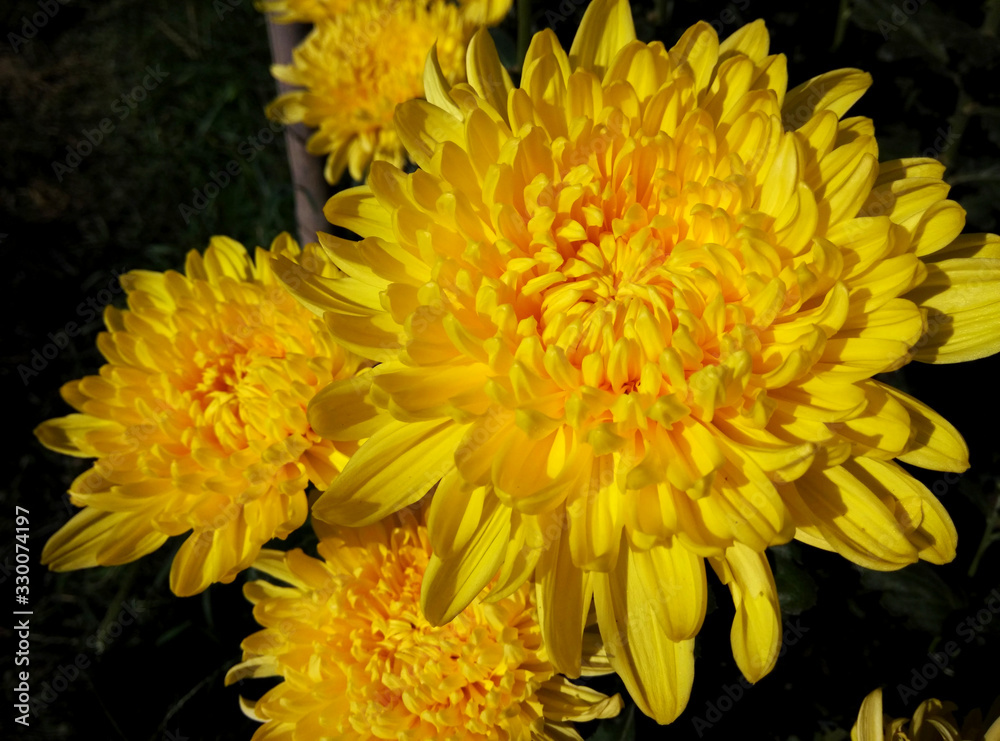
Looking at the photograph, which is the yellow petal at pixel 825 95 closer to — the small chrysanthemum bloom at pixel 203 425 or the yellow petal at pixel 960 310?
the yellow petal at pixel 960 310

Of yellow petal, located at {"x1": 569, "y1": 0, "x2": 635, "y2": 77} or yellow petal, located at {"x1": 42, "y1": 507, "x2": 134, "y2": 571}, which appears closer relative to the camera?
yellow petal, located at {"x1": 569, "y1": 0, "x2": 635, "y2": 77}

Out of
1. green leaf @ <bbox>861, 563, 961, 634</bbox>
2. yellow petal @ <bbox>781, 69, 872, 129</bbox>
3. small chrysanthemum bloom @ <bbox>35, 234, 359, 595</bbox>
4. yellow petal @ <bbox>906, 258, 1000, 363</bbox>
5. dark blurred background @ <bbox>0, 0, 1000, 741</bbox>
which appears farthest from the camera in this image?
dark blurred background @ <bbox>0, 0, 1000, 741</bbox>

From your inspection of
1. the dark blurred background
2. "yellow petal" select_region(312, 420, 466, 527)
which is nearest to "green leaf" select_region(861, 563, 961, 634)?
the dark blurred background

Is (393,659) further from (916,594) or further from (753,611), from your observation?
(916,594)

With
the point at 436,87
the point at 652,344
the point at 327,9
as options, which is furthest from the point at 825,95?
the point at 327,9

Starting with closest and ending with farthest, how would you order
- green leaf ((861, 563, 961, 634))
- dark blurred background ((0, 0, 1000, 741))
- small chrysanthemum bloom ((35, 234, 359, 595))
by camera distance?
small chrysanthemum bloom ((35, 234, 359, 595)), green leaf ((861, 563, 961, 634)), dark blurred background ((0, 0, 1000, 741))

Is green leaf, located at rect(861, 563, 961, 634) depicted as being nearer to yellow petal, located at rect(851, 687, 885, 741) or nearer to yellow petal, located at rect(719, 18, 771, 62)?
yellow petal, located at rect(851, 687, 885, 741)

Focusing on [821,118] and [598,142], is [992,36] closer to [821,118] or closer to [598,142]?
[821,118]
